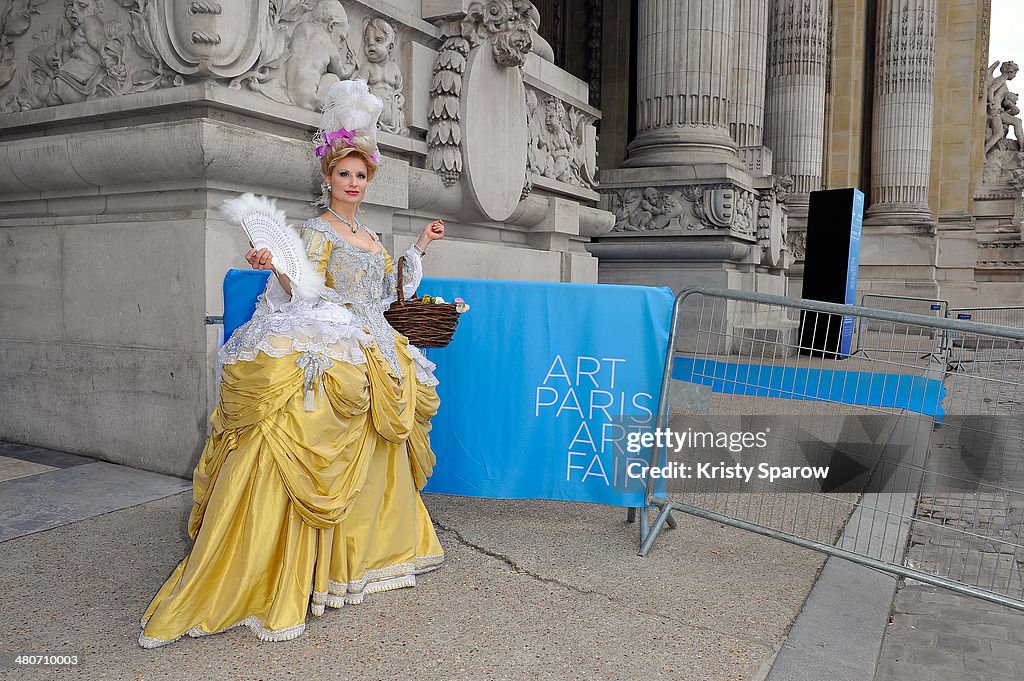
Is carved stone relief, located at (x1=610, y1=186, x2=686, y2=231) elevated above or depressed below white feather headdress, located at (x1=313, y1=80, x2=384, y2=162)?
above

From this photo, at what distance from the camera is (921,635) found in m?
3.10

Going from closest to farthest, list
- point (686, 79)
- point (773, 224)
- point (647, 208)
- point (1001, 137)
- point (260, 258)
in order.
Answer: point (260, 258) → point (686, 79) → point (647, 208) → point (773, 224) → point (1001, 137)

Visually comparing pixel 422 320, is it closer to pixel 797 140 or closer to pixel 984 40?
pixel 797 140

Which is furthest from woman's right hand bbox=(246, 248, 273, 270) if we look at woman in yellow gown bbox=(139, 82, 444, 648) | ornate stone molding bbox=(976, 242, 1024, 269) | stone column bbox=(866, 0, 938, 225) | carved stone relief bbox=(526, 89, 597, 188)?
ornate stone molding bbox=(976, 242, 1024, 269)

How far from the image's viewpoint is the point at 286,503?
2885 mm

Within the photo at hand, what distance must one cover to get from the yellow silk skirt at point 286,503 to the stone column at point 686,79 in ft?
28.6

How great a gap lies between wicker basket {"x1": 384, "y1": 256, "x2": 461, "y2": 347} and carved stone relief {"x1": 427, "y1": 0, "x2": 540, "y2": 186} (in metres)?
3.17

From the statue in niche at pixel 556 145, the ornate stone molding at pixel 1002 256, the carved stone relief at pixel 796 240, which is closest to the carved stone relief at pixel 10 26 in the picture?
the statue in niche at pixel 556 145

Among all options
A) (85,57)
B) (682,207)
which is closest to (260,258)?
(85,57)

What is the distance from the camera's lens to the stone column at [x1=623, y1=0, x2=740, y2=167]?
1068 centimetres

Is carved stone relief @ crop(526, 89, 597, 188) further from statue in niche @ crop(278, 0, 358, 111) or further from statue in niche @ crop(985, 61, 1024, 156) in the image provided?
→ statue in niche @ crop(985, 61, 1024, 156)

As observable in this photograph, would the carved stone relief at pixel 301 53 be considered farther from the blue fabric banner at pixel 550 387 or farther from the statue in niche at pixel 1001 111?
the statue in niche at pixel 1001 111

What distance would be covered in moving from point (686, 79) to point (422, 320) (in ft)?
28.6

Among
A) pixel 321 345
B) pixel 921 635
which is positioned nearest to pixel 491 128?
pixel 321 345
